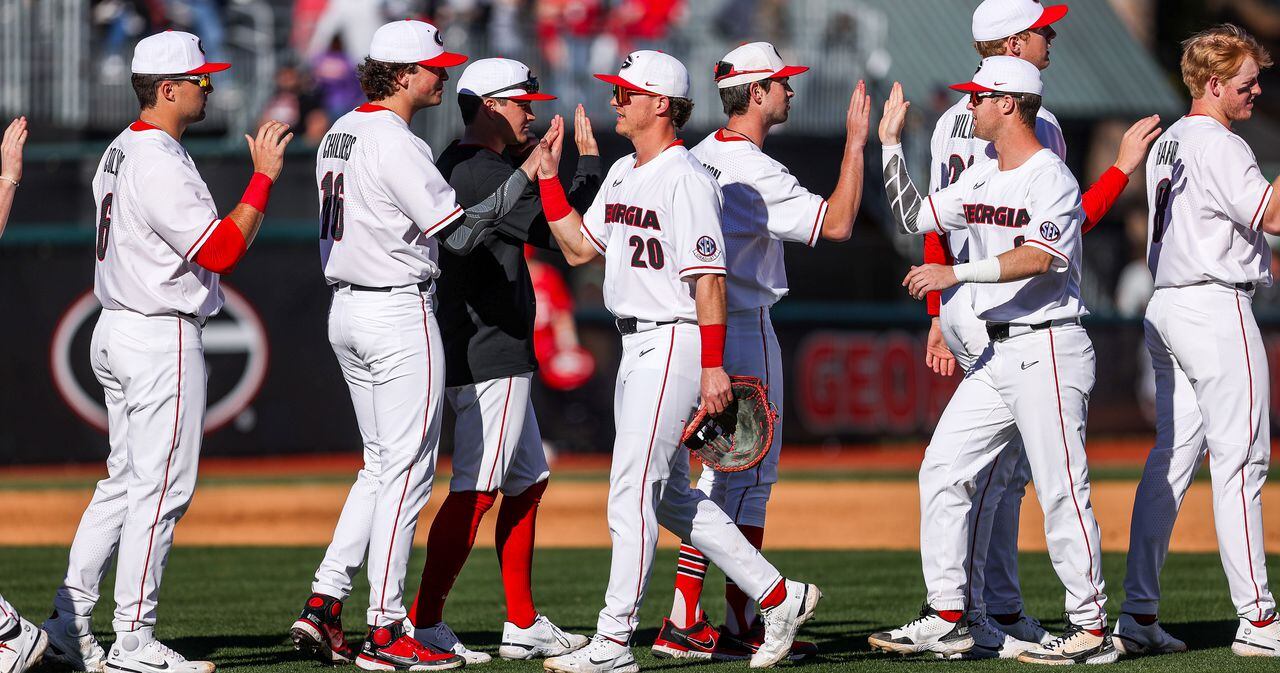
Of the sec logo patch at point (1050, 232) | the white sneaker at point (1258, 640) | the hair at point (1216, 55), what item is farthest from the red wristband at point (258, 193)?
the white sneaker at point (1258, 640)

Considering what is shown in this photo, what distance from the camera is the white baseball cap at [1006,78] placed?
6.09m

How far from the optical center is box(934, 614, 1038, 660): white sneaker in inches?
254


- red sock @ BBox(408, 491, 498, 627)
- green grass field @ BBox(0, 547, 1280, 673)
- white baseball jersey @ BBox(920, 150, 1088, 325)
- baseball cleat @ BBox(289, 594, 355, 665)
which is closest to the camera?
white baseball jersey @ BBox(920, 150, 1088, 325)

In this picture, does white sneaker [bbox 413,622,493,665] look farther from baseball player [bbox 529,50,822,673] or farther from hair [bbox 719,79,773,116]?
hair [bbox 719,79,773,116]

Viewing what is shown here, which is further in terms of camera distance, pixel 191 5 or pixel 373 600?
pixel 191 5

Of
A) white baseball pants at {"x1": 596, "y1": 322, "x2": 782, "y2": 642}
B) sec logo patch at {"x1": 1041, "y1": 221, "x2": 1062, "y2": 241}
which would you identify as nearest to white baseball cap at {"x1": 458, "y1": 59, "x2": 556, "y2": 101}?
white baseball pants at {"x1": 596, "y1": 322, "x2": 782, "y2": 642}

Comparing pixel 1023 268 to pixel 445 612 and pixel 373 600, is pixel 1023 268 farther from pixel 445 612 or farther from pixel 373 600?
pixel 445 612

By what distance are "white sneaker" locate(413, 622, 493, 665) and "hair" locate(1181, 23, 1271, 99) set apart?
3.71 m

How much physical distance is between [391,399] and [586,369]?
352 inches

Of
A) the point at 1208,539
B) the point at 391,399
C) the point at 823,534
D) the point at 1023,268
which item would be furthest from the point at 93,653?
the point at 1208,539

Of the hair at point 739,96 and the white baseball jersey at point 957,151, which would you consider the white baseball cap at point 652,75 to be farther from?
the white baseball jersey at point 957,151

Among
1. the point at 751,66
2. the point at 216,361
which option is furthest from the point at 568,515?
the point at 751,66

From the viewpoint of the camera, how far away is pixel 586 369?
1518 cm

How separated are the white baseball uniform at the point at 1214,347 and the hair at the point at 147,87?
4.03 meters
